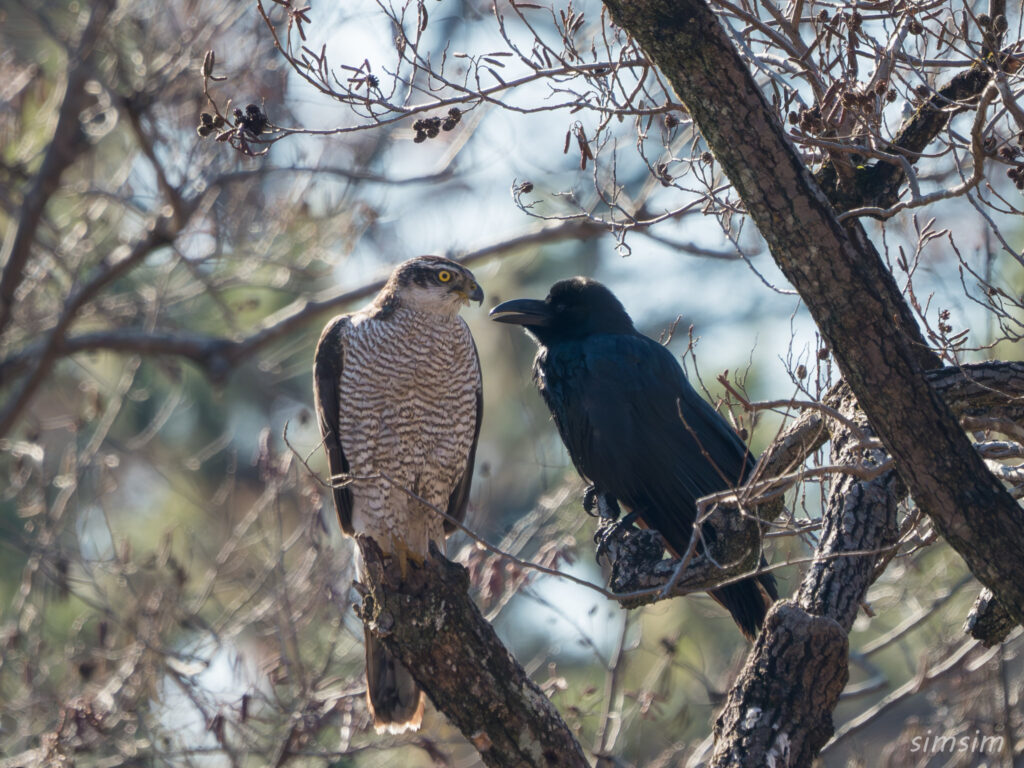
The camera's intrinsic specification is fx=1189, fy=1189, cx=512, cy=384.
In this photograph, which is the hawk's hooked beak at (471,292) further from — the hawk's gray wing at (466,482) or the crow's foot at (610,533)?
the crow's foot at (610,533)

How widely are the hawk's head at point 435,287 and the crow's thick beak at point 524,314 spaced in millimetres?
197

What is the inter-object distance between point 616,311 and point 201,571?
5.25 metres

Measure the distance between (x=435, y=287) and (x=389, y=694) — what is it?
1812 millimetres

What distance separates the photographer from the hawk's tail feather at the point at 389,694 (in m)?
5.06

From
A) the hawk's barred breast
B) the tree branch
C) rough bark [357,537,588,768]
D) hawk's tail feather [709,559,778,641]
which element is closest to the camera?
rough bark [357,537,588,768]

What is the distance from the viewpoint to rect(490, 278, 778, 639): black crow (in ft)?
16.5

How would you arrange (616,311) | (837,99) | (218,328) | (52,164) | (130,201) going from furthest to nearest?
(218,328)
(130,201)
(52,164)
(616,311)
(837,99)

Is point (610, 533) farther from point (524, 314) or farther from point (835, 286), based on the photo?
point (835, 286)

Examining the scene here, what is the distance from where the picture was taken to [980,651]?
5.77m

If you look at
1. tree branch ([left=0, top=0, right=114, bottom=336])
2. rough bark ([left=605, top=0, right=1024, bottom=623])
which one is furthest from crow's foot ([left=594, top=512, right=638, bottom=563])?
tree branch ([left=0, top=0, right=114, bottom=336])

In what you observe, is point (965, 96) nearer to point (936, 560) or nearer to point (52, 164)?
point (936, 560)

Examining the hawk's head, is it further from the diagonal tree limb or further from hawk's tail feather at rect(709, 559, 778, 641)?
hawk's tail feather at rect(709, 559, 778, 641)

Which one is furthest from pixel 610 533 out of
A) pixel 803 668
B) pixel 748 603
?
pixel 803 668

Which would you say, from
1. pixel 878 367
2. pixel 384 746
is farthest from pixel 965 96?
pixel 384 746
